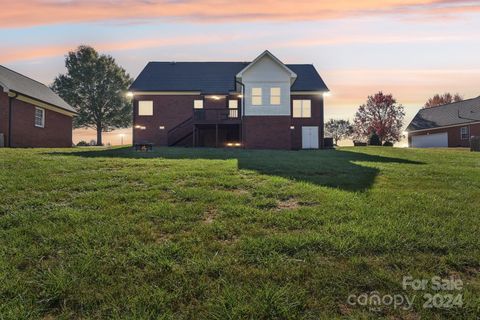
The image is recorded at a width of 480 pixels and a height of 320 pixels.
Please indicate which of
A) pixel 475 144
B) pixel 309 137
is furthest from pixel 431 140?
pixel 309 137

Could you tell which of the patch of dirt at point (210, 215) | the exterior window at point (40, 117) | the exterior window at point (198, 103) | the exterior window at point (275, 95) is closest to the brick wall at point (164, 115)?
the exterior window at point (198, 103)

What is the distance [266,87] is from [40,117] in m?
18.3

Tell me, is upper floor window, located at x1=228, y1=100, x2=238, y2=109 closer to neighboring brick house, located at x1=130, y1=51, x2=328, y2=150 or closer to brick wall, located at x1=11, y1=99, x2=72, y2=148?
neighboring brick house, located at x1=130, y1=51, x2=328, y2=150

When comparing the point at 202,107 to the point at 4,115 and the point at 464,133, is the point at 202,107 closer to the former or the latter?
the point at 4,115

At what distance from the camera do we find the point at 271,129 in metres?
25.8

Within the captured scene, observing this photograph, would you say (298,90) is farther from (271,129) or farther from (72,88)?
(72,88)

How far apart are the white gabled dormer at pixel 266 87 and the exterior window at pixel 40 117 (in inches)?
636

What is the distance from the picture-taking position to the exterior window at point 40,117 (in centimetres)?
2677

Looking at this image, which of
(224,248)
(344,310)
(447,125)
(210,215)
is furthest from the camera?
(447,125)

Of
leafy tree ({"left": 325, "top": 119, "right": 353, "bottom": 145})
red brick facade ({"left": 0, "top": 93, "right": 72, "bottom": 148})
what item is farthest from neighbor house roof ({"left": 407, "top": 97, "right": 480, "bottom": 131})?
leafy tree ({"left": 325, "top": 119, "right": 353, "bottom": 145})

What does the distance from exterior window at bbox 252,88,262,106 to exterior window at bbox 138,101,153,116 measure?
10402mm

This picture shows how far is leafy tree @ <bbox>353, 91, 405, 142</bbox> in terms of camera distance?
69.2m

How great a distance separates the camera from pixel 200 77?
32656 millimetres

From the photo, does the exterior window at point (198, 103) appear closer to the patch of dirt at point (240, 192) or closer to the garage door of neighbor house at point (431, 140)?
the patch of dirt at point (240, 192)
